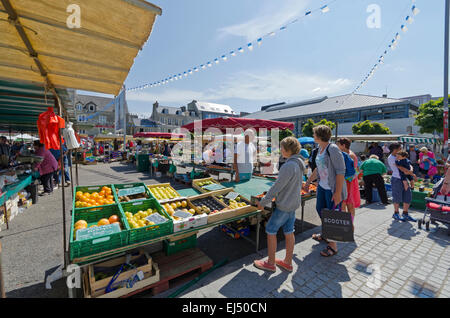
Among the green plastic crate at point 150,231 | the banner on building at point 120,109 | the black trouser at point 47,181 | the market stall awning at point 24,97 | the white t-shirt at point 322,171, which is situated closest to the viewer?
the green plastic crate at point 150,231

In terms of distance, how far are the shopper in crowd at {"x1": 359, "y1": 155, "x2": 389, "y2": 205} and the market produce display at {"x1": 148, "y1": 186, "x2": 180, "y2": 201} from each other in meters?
5.87

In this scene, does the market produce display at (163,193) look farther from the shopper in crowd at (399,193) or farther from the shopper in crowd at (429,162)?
the shopper in crowd at (429,162)

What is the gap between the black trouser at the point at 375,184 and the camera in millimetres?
6066

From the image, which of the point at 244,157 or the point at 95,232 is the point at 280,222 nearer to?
the point at 95,232

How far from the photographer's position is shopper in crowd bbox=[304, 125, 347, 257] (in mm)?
2992

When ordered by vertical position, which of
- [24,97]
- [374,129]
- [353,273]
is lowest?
[353,273]

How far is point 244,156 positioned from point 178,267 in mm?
3252

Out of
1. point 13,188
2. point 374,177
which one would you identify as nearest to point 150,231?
point 13,188

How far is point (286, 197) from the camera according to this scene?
271 centimetres

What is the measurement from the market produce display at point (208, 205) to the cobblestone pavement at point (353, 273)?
876 mm

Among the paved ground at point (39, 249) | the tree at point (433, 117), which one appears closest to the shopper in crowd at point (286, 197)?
the paved ground at point (39, 249)

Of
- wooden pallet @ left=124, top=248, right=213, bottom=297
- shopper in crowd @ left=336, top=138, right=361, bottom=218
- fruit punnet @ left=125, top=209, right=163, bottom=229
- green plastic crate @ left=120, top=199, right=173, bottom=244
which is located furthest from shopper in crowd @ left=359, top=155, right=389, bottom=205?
fruit punnet @ left=125, top=209, right=163, bottom=229

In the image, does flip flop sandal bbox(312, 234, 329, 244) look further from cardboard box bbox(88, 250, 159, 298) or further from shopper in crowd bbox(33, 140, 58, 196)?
shopper in crowd bbox(33, 140, 58, 196)
